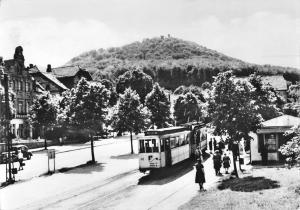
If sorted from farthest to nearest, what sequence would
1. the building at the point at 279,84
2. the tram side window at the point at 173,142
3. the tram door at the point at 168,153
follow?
the building at the point at 279,84, the tram side window at the point at 173,142, the tram door at the point at 168,153

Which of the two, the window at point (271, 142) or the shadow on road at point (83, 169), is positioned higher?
the window at point (271, 142)

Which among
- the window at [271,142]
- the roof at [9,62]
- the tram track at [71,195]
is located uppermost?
the roof at [9,62]

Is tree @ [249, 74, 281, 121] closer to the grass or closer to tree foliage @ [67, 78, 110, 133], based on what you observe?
tree foliage @ [67, 78, 110, 133]

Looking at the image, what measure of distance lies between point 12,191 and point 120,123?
18835 mm

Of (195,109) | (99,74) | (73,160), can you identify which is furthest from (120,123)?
(99,74)

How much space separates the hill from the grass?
90.5 metres

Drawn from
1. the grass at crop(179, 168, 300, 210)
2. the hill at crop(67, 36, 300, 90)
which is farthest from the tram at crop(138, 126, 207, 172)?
the hill at crop(67, 36, 300, 90)

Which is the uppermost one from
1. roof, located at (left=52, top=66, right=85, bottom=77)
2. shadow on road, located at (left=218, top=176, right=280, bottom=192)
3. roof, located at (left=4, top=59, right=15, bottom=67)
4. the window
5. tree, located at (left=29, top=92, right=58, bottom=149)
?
roof, located at (left=52, top=66, right=85, bottom=77)

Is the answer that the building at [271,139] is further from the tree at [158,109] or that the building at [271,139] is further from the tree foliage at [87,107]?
the tree at [158,109]

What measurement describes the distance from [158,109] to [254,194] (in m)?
42.0

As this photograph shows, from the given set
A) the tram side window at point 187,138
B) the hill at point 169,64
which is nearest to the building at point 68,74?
the hill at point 169,64

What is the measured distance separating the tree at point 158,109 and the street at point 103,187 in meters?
23.6

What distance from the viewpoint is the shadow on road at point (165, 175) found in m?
23.7

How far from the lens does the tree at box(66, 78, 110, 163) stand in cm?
3325
